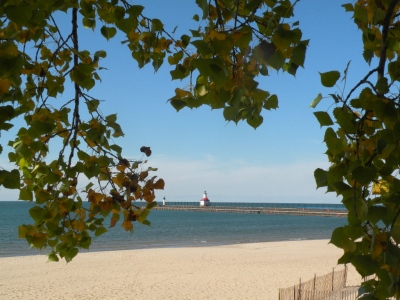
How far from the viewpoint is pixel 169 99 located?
5.58 feet

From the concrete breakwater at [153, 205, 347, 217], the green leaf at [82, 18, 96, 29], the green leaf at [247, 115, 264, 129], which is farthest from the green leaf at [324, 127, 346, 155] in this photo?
the concrete breakwater at [153, 205, 347, 217]

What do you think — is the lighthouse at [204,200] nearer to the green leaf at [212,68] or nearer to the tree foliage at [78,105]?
the tree foliage at [78,105]

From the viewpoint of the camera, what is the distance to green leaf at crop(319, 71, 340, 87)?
120cm

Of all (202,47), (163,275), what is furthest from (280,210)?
(202,47)

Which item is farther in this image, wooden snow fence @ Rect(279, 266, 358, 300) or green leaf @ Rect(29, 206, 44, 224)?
wooden snow fence @ Rect(279, 266, 358, 300)

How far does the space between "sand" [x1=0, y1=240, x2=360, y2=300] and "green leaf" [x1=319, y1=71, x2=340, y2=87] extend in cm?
1627

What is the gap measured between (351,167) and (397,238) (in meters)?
0.18

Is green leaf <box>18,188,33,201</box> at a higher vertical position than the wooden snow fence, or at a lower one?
higher

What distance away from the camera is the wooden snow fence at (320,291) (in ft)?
36.3

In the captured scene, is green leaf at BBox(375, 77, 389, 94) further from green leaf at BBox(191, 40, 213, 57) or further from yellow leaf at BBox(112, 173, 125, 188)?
yellow leaf at BBox(112, 173, 125, 188)

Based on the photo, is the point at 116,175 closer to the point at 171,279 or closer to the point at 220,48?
the point at 220,48

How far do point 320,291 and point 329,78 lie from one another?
449 inches

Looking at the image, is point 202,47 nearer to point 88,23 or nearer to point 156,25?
point 156,25

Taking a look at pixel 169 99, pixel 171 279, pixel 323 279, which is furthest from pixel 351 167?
pixel 171 279
